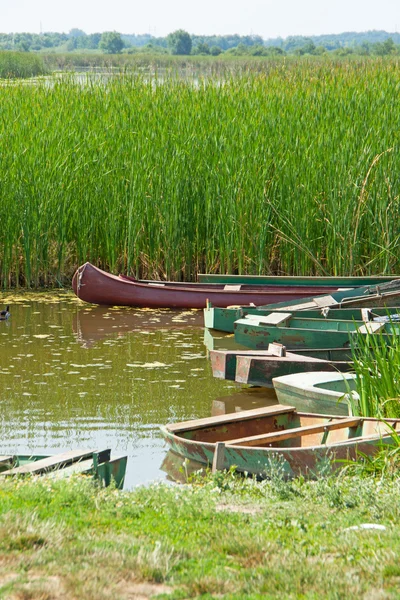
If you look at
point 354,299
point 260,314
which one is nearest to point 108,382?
point 260,314

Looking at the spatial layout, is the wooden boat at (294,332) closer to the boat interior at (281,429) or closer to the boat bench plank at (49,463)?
the boat interior at (281,429)

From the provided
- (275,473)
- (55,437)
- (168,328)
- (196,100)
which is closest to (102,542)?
(275,473)

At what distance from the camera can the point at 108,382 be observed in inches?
312

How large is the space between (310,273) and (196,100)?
323cm

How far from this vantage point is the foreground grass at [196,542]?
3.07m

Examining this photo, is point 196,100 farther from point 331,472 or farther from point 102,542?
point 102,542

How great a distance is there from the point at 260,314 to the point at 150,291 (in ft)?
7.48

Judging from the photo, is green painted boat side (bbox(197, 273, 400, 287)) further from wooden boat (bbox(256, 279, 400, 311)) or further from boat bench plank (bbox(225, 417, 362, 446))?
boat bench plank (bbox(225, 417, 362, 446))

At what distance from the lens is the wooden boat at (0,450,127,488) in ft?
15.1

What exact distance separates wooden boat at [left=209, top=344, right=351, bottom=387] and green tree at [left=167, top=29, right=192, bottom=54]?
9288 centimetres

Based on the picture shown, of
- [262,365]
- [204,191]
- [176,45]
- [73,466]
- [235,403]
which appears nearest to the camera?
[73,466]

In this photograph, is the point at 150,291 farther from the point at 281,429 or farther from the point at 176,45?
the point at 176,45

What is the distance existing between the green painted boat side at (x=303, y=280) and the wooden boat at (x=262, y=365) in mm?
3110

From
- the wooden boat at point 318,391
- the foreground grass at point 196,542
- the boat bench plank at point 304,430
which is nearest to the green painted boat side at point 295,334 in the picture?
the wooden boat at point 318,391
